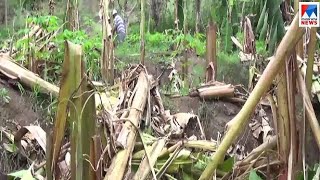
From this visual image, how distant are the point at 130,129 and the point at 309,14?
1231 millimetres

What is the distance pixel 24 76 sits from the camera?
162 inches

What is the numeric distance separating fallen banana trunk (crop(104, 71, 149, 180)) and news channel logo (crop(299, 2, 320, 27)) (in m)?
0.99

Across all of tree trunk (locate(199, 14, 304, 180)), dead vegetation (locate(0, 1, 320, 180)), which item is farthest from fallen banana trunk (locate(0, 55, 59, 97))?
tree trunk (locate(199, 14, 304, 180))

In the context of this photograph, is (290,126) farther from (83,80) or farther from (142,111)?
(142,111)

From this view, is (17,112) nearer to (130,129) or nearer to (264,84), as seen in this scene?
(130,129)

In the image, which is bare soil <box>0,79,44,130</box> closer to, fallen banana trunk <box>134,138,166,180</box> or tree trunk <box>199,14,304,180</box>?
fallen banana trunk <box>134,138,166,180</box>

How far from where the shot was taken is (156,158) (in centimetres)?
254

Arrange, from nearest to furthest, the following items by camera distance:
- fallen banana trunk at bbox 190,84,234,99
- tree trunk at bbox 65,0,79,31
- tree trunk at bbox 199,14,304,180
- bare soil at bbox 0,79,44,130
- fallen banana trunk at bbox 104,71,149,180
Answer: tree trunk at bbox 199,14,304,180 < fallen banana trunk at bbox 104,71,149,180 < bare soil at bbox 0,79,44,130 < fallen banana trunk at bbox 190,84,234,99 < tree trunk at bbox 65,0,79,31

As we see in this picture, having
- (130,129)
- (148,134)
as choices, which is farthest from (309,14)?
(148,134)

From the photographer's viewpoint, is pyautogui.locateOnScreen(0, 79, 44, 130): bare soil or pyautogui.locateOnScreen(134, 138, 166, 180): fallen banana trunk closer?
pyautogui.locateOnScreen(134, 138, 166, 180): fallen banana trunk

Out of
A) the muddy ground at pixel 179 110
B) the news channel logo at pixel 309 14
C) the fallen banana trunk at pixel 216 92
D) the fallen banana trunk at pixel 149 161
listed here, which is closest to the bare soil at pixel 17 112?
the muddy ground at pixel 179 110

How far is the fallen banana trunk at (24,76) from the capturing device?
4012 mm

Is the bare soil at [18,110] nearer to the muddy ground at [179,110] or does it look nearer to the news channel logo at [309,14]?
the muddy ground at [179,110]

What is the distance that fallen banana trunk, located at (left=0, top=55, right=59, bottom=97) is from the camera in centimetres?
401
